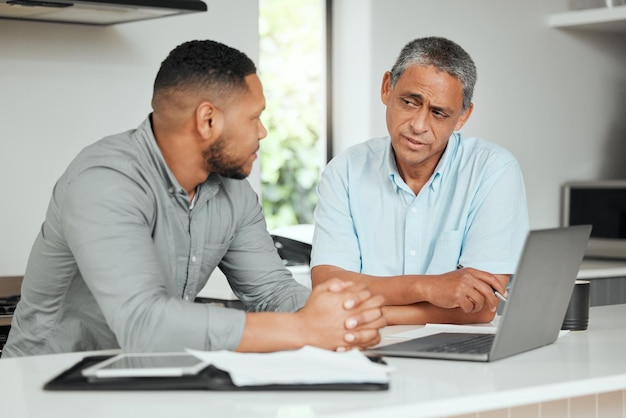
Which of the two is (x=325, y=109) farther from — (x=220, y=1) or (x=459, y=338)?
(x=459, y=338)

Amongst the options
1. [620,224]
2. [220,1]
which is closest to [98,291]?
[220,1]

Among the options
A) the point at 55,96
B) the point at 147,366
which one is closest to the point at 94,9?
the point at 55,96

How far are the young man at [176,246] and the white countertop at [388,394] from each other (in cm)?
14

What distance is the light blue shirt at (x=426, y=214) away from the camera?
2336 mm

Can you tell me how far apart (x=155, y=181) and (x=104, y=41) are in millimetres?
1627

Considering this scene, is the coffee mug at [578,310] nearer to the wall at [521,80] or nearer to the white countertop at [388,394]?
the white countertop at [388,394]

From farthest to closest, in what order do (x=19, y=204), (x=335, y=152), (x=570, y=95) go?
(x=570, y=95)
(x=335, y=152)
(x=19, y=204)

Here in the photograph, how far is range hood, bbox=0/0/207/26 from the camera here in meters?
2.74

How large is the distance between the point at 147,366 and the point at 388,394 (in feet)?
1.10

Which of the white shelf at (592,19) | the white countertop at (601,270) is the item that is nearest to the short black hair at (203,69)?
the white countertop at (601,270)

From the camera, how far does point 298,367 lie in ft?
4.58

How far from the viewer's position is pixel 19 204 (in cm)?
315

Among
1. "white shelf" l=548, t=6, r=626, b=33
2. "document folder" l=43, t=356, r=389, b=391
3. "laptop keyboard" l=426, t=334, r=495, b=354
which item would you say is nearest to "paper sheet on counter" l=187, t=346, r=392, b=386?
"document folder" l=43, t=356, r=389, b=391

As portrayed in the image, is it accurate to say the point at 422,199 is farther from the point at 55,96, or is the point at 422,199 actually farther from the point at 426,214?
the point at 55,96
